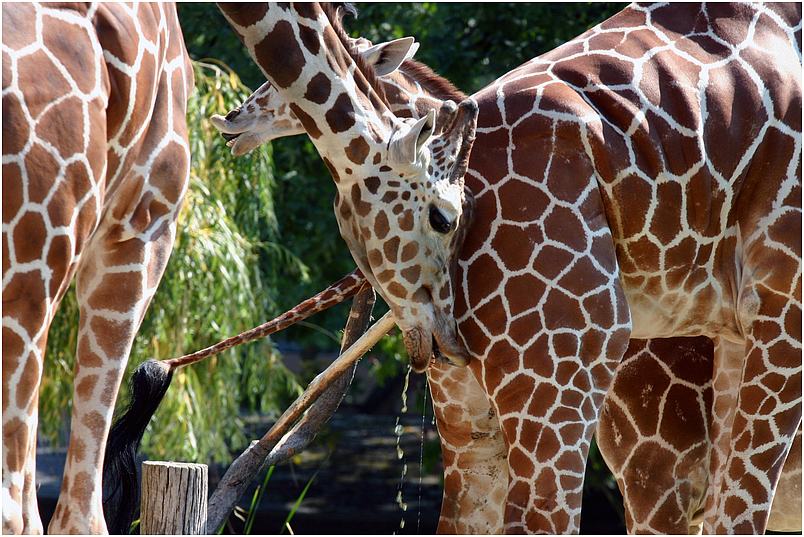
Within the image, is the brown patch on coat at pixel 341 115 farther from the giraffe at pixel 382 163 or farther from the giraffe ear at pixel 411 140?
the giraffe ear at pixel 411 140

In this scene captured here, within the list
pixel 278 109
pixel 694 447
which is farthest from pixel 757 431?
pixel 278 109

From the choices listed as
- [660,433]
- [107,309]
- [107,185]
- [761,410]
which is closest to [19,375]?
[107,309]

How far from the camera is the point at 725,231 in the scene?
3428 millimetres

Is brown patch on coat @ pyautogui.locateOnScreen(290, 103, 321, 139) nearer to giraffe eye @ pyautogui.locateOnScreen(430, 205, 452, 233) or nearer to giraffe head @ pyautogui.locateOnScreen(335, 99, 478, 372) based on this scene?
giraffe head @ pyautogui.locateOnScreen(335, 99, 478, 372)

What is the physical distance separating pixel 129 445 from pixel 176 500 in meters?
0.22

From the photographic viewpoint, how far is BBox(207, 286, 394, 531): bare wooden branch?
3539 mm

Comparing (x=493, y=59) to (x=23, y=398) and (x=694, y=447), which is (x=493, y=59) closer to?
(x=694, y=447)

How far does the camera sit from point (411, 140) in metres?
3.05

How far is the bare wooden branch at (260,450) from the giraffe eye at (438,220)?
1.81 ft

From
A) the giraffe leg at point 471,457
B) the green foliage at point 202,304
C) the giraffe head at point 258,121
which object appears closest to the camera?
the giraffe leg at point 471,457

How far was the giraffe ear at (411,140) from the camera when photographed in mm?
3043

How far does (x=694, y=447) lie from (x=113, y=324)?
82.0 inches

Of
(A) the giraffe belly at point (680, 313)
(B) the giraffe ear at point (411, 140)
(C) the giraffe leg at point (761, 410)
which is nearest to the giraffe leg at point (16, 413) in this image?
(B) the giraffe ear at point (411, 140)

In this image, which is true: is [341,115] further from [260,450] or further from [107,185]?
[260,450]
